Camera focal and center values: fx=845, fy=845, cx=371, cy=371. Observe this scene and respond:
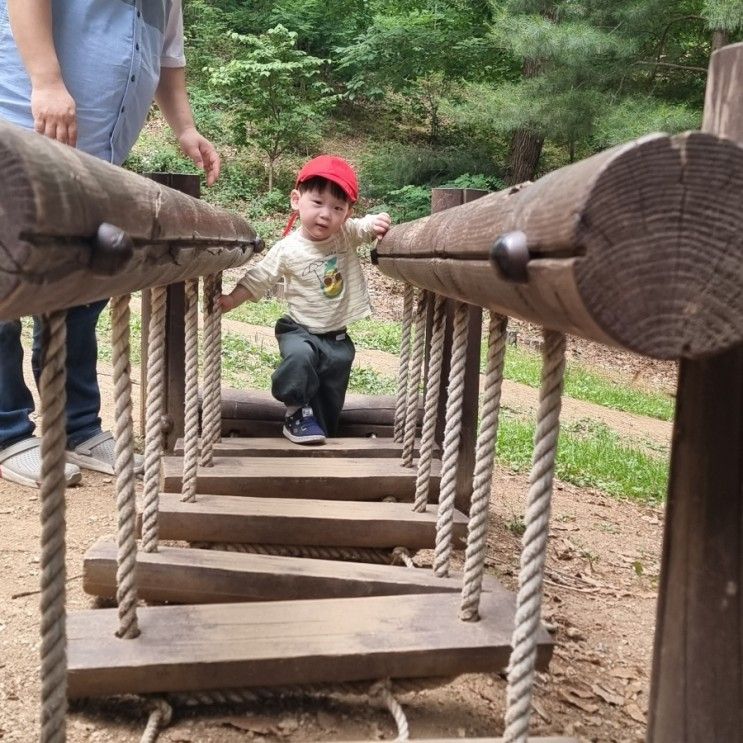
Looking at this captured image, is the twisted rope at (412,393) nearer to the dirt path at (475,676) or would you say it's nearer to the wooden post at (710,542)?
the dirt path at (475,676)

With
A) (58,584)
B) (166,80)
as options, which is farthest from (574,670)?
(166,80)

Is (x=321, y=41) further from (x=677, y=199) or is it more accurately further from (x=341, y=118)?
(x=677, y=199)

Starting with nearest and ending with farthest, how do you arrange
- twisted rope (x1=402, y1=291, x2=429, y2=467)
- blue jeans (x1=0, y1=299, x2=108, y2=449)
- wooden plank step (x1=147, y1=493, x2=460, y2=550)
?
wooden plank step (x1=147, y1=493, x2=460, y2=550) → blue jeans (x1=0, y1=299, x2=108, y2=449) → twisted rope (x1=402, y1=291, x2=429, y2=467)

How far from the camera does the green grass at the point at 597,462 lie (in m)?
4.31

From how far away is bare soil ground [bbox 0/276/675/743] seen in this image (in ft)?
5.69

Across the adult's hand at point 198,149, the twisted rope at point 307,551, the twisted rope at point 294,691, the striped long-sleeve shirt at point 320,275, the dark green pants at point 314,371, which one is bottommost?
the twisted rope at point 294,691

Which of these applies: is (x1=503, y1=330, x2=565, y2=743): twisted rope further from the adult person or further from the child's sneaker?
the child's sneaker

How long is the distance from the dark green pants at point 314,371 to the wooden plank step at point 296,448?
19 cm

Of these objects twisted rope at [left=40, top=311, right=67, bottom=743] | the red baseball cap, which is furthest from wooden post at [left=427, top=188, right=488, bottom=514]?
twisted rope at [left=40, top=311, right=67, bottom=743]

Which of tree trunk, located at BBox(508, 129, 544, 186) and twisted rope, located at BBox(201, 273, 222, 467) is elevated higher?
tree trunk, located at BBox(508, 129, 544, 186)

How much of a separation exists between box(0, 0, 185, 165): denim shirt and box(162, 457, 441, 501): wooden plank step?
1.07m

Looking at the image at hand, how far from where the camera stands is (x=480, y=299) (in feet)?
4.69

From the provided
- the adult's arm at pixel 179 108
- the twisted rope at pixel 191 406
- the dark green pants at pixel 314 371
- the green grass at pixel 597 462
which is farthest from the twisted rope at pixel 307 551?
the green grass at pixel 597 462

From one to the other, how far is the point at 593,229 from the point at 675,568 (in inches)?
24.7
